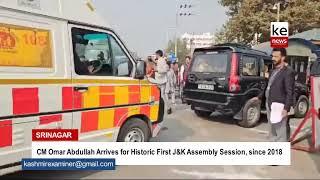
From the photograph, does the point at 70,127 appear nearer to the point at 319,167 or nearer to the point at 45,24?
the point at 45,24

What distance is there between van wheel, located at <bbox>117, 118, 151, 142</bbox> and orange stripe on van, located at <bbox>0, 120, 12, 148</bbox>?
194 cm

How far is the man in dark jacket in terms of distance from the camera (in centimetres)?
684

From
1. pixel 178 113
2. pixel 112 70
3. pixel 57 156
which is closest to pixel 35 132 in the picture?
pixel 57 156

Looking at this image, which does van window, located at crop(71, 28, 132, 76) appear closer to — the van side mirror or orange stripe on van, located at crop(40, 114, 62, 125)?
the van side mirror

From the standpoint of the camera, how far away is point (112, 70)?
6590 millimetres

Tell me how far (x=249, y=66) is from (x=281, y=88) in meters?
4.08

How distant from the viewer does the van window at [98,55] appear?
608cm

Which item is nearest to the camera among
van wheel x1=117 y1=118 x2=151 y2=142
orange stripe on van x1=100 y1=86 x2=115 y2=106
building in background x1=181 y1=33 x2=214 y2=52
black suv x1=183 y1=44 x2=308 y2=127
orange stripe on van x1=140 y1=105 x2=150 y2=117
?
orange stripe on van x1=100 y1=86 x2=115 y2=106

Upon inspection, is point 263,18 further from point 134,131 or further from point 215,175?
point 215,175

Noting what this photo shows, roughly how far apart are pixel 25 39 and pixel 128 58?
193 centimetres

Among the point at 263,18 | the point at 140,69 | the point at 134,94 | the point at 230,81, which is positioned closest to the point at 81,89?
the point at 134,94

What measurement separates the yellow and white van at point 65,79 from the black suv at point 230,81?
3.70 metres

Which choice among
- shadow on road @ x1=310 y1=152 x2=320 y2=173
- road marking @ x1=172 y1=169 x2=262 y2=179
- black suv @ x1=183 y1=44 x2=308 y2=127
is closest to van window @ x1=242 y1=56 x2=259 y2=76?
black suv @ x1=183 y1=44 x2=308 y2=127

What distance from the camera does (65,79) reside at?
5793 mm
